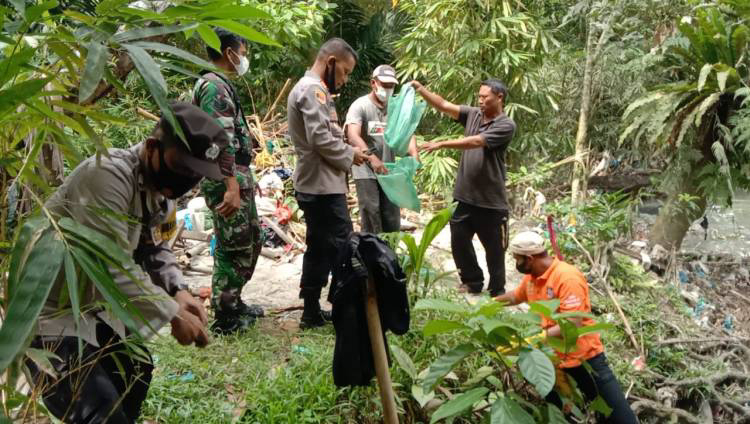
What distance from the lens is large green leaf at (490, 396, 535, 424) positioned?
240 centimetres

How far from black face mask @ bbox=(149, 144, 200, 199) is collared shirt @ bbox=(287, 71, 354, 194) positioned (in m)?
1.74

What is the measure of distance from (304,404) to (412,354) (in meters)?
0.78

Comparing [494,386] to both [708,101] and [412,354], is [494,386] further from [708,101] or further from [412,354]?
[708,101]

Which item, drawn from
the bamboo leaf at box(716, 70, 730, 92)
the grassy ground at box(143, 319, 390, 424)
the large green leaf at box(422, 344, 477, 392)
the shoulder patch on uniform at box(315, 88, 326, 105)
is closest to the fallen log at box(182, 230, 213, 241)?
the grassy ground at box(143, 319, 390, 424)

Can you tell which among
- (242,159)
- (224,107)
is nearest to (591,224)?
(242,159)

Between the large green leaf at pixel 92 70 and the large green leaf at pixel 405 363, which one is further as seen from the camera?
the large green leaf at pixel 405 363

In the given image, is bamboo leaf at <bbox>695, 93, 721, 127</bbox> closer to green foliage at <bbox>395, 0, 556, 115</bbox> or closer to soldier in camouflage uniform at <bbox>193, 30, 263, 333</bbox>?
green foliage at <bbox>395, 0, 556, 115</bbox>

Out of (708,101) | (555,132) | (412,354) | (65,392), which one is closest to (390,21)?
(555,132)

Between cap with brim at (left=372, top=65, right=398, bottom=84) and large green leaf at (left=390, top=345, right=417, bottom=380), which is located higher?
cap with brim at (left=372, top=65, right=398, bottom=84)

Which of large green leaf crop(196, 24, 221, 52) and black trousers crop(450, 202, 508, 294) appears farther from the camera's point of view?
black trousers crop(450, 202, 508, 294)

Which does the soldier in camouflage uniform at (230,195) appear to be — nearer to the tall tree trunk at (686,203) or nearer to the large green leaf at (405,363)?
the large green leaf at (405,363)

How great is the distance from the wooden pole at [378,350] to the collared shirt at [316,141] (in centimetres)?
140

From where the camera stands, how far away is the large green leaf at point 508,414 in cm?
240

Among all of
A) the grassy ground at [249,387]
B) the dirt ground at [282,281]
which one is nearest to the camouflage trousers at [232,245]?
the grassy ground at [249,387]
